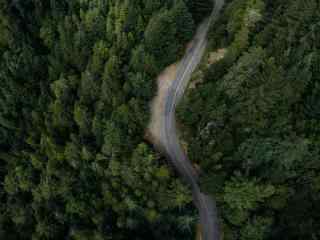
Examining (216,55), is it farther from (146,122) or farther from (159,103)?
(146,122)

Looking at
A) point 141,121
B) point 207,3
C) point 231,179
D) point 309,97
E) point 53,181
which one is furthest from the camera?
point 207,3

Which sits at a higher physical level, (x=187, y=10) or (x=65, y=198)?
(x=187, y=10)

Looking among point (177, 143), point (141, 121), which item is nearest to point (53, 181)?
point (141, 121)

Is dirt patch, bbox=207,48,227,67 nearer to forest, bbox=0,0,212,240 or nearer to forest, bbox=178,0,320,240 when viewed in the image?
forest, bbox=178,0,320,240

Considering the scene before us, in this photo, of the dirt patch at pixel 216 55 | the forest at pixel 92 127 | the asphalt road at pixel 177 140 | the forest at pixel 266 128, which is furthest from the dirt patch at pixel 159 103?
the forest at pixel 266 128

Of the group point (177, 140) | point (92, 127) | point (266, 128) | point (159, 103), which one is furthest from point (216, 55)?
point (92, 127)

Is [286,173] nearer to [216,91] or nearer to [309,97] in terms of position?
[309,97]

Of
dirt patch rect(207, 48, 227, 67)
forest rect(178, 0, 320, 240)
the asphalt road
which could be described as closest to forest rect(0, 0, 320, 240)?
forest rect(178, 0, 320, 240)

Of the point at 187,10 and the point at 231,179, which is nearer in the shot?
the point at 231,179
